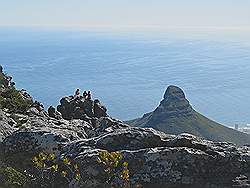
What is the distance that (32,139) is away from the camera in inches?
434

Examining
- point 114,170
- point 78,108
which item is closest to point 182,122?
point 78,108

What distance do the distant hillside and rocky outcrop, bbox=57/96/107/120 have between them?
73471 mm

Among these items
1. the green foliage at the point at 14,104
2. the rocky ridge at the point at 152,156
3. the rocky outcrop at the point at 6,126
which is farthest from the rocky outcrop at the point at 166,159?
the green foliage at the point at 14,104

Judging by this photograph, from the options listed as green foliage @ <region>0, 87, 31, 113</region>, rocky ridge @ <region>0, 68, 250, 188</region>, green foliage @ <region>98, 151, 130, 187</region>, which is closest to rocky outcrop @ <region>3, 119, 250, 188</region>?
rocky ridge @ <region>0, 68, 250, 188</region>

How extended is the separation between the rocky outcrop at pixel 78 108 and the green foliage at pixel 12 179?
1292cm

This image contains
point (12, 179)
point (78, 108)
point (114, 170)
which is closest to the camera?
point (114, 170)

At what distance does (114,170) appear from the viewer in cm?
798

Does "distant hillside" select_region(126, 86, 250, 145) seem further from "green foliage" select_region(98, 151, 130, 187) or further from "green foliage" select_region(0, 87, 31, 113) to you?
"green foliage" select_region(98, 151, 130, 187)

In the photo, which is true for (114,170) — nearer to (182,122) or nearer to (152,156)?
(152,156)

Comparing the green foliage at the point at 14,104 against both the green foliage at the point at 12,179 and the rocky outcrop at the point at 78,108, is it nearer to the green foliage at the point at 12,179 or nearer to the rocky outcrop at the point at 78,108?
the rocky outcrop at the point at 78,108

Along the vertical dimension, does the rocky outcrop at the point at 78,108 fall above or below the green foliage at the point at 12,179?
below

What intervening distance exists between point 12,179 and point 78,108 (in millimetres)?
14461

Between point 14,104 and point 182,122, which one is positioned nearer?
point 14,104

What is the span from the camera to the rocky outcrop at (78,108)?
22578 mm
